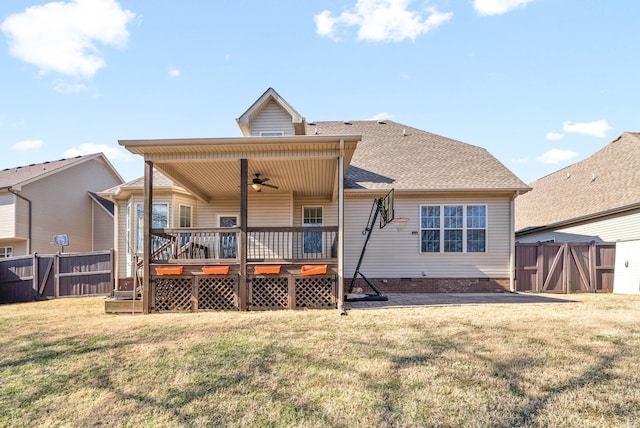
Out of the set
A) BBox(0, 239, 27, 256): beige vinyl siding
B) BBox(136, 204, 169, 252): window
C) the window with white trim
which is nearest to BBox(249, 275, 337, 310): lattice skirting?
the window with white trim

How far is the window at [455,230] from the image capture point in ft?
35.3

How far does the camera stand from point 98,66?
9.47 m

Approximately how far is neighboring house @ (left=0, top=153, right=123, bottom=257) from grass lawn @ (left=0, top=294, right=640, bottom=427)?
11.9 m

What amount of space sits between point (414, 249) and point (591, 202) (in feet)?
25.8

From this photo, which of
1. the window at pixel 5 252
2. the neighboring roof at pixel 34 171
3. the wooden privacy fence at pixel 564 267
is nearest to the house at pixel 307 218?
the wooden privacy fence at pixel 564 267

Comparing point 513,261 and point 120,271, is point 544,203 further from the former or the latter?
point 120,271

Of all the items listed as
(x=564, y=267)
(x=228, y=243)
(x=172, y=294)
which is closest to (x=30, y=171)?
(x=228, y=243)

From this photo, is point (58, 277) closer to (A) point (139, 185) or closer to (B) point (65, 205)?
(A) point (139, 185)

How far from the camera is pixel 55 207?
17.2 m

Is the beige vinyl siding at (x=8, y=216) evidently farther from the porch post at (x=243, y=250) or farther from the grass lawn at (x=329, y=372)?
the porch post at (x=243, y=250)

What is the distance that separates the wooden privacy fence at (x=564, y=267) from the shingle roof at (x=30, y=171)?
789 inches

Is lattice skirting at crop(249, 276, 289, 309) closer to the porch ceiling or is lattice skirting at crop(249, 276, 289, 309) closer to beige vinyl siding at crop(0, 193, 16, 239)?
the porch ceiling

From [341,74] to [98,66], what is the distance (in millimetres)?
7180

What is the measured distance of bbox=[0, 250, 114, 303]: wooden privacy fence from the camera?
1185cm
